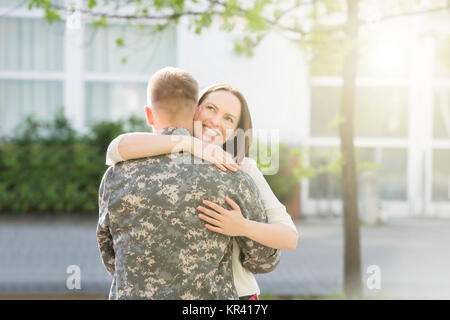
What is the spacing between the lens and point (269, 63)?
416 inches

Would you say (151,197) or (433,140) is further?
(433,140)

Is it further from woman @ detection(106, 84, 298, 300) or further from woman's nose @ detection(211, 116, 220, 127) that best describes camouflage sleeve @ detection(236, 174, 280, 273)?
woman's nose @ detection(211, 116, 220, 127)

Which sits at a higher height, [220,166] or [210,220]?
[220,166]

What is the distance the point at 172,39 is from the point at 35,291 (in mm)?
6819

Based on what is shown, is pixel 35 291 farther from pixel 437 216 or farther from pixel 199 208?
pixel 437 216

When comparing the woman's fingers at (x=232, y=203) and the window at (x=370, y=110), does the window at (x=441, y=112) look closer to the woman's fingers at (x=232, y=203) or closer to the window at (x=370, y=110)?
the window at (x=370, y=110)

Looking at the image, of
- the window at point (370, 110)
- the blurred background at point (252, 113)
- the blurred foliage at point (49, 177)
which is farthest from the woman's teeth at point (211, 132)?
the window at point (370, 110)

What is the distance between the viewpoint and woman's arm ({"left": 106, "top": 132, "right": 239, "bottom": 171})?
5.87 ft

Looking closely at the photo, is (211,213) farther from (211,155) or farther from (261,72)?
(261,72)

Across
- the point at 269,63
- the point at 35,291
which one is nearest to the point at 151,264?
the point at 35,291

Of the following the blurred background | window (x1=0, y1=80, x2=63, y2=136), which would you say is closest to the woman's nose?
the blurred background

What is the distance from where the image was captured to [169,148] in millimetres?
1784

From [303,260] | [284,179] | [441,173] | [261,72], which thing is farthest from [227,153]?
[441,173]

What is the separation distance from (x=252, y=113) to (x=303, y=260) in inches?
167
